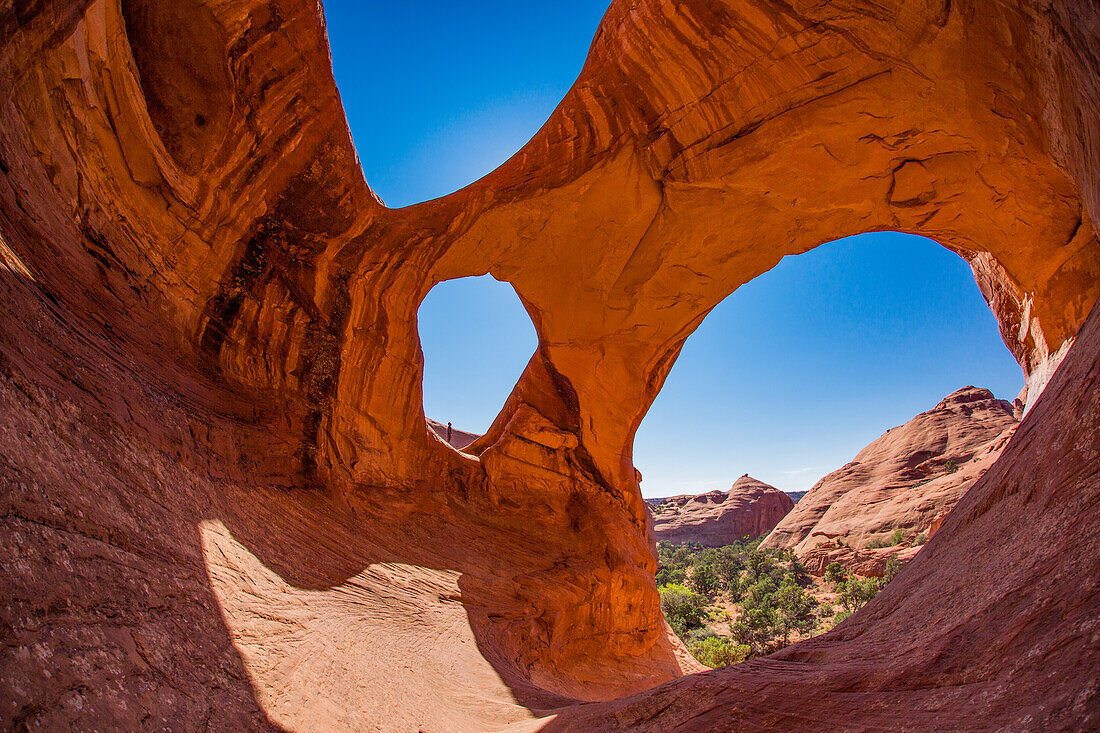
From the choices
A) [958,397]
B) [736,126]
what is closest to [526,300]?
[736,126]

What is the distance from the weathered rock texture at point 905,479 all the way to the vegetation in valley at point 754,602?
14.1 ft

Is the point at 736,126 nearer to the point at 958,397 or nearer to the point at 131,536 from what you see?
the point at 131,536

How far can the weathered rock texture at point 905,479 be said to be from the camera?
30.4 m

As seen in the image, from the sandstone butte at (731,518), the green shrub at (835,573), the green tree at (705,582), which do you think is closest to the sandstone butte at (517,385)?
the green shrub at (835,573)

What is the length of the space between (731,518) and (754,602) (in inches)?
1513

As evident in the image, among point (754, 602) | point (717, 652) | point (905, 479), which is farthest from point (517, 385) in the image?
point (905, 479)

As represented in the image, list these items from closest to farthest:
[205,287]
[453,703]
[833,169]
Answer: [453,703] → [205,287] → [833,169]

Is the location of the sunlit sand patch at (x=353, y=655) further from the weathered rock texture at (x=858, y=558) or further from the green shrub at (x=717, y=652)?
the weathered rock texture at (x=858, y=558)

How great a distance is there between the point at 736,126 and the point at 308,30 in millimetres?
6633

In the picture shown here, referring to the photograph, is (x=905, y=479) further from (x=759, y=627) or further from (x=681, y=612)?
(x=681, y=612)

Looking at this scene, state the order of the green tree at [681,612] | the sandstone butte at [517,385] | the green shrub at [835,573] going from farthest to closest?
the green shrub at [835,573]
the green tree at [681,612]
the sandstone butte at [517,385]

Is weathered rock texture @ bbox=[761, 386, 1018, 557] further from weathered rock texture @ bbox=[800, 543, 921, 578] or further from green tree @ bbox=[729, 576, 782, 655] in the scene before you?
green tree @ bbox=[729, 576, 782, 655]

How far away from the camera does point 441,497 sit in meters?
→ 9.83

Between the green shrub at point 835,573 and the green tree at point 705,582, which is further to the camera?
the green tree at point 705,582
